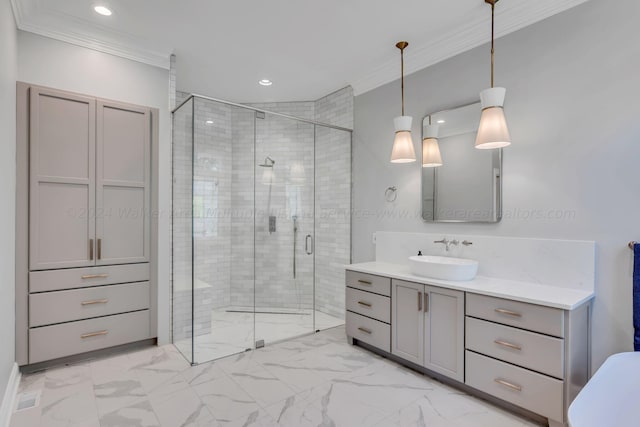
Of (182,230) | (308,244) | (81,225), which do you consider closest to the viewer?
(81,225)

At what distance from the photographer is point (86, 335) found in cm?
289

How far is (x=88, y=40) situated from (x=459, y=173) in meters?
3.39

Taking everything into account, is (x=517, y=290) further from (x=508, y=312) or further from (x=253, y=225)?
(x=253, y=225)

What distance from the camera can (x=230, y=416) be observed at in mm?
2135

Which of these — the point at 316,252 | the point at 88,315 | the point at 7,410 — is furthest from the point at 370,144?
the point at 7,410

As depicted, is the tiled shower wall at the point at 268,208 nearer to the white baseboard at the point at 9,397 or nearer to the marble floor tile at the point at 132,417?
the marble floor tile at the point at 132,417

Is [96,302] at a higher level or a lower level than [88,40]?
lower

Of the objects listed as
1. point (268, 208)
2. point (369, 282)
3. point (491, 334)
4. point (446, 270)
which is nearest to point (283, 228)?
point (268, 208)

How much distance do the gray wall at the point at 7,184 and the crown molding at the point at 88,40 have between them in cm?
12

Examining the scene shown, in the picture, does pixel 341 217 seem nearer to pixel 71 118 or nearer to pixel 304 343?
pixel 304 343

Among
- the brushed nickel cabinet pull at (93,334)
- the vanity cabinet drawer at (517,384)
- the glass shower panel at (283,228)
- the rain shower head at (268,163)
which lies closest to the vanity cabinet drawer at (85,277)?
the brushed nickel cabinet pull at (93,334)

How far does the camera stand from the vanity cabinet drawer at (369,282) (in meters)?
2.94

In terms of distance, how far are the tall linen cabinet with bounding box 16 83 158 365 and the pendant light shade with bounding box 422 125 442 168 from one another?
2556mm

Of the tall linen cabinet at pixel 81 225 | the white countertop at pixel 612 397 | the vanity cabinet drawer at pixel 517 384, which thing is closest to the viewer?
the white countertop at pixel 612 397
